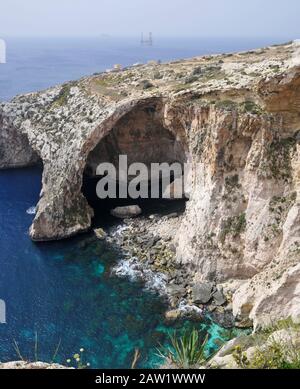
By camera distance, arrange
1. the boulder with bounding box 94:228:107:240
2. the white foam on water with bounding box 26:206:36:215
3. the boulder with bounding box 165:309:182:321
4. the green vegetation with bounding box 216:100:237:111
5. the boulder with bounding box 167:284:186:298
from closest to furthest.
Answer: the boulder with bounding box 165:309:182:321
the boulder with bounding box 167:284:186:298
the green vegetation with bounding box 216:100:237:111
the boulder with bounding box 94:228:107:240
the white foam on water with bounding box 26:206:36:215

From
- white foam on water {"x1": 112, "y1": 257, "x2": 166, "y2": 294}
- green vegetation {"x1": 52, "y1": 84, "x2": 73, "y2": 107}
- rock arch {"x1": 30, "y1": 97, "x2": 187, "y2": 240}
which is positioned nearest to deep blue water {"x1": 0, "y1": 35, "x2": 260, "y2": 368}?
white foam on water {"x1": 112, "y1": 257, "x2": 166, "y2": 294}

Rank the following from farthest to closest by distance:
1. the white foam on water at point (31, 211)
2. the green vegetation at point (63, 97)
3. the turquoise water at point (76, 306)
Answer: the green vegetation at point (63, 97) < the white foam on water at point (31, 211) < the turquoise water at point (76, 306)

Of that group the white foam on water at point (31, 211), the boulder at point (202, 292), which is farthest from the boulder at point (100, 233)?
the boulder at point (202, 292)

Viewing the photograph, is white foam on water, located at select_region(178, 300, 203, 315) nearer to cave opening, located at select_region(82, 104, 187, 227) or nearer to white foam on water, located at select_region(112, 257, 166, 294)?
white foam on water, located at select_region(112, 257, 166, 294)

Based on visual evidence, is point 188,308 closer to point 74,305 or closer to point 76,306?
point 76,306

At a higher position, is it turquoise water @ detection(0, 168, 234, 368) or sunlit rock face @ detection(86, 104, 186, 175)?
sunlit rock face @ detection(86, 104, 186, 175)

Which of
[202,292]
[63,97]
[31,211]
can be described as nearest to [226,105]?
[202,292]

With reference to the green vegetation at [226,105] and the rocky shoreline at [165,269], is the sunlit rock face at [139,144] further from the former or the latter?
the green vegetation at [226,105]
